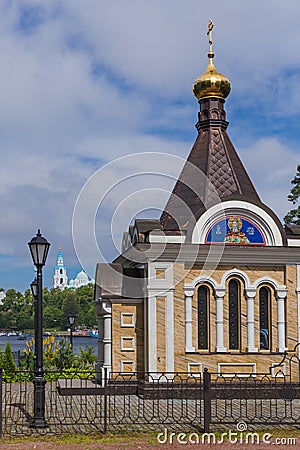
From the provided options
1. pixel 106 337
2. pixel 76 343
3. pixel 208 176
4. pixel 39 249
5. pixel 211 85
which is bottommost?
pixel 76 343

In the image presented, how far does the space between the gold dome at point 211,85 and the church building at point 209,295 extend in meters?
3.81

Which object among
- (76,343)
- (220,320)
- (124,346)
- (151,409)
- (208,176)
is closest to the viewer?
(151,409)

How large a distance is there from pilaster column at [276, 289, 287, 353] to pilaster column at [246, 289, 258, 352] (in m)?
0.56

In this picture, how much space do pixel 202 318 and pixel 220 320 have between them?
0.42 meters

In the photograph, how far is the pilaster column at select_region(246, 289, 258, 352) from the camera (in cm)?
1517

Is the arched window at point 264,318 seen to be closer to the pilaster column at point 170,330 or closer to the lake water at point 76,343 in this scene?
the pilaster column at point 170,330

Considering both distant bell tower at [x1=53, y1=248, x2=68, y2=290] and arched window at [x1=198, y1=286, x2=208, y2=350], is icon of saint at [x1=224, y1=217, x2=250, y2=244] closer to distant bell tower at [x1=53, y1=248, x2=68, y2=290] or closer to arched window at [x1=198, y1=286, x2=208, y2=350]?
arched window at [x1=198, y1=286, x2=208, y2=350]

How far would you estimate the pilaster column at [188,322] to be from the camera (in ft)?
49.2

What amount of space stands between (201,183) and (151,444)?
880cm

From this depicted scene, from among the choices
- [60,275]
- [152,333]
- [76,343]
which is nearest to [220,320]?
[152,333]

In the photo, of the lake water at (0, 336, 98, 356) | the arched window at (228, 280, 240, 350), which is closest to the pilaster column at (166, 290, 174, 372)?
the arched window at (228, 280, 240, 350)

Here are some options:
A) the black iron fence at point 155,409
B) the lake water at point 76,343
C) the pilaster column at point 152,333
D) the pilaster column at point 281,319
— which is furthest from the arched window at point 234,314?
the lake water at point 76,343

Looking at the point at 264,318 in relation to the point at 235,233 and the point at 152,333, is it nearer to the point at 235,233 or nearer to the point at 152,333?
the point at 235,233

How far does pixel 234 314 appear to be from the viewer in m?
15.4
